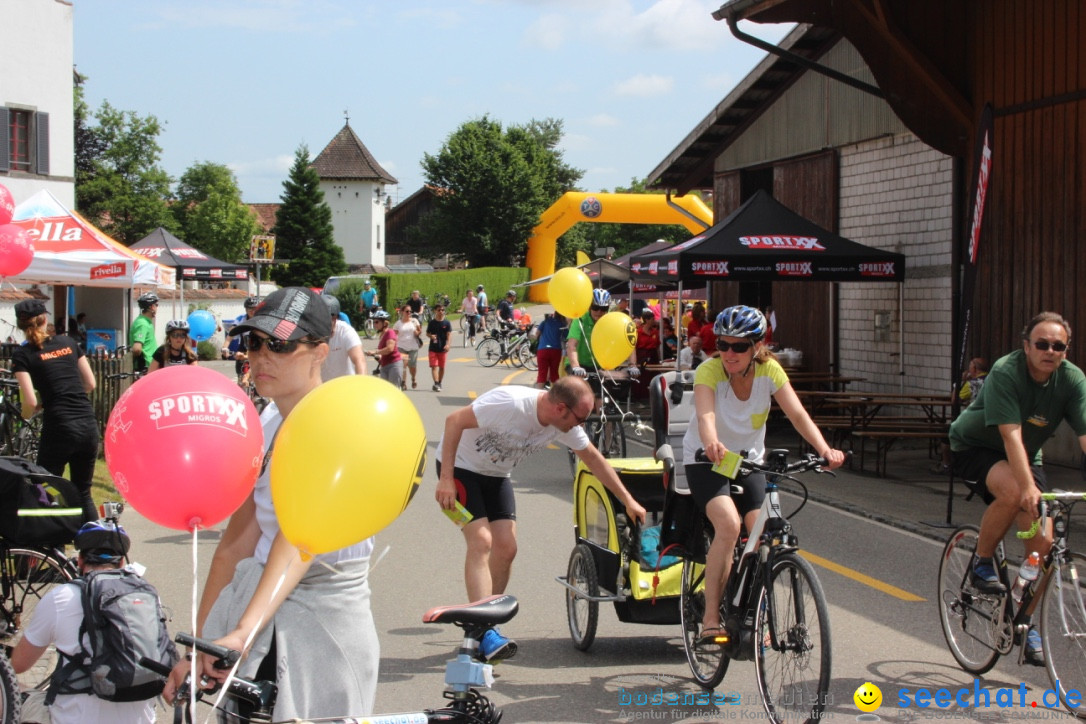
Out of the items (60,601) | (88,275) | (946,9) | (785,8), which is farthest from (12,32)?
(60,601)

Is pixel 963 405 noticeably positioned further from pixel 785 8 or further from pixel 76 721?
pixel 76 721

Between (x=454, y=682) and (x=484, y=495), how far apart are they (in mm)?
3344

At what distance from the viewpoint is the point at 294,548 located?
299 centimetres

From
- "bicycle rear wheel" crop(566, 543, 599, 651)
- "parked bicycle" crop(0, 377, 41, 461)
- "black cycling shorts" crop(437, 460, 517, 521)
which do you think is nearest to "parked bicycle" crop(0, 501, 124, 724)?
"black cycling shorts" crop(437, 460, 517, 521)

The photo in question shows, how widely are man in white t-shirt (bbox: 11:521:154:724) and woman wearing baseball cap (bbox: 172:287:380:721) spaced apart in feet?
4.15

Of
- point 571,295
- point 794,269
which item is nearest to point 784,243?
point 794,269

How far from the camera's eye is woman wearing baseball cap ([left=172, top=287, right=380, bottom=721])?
2.98 meters

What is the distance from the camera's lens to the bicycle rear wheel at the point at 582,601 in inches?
247

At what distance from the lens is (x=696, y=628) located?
5.75 metres

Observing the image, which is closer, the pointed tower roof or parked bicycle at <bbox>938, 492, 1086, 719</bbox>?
parked bicycle at <bbox>938, 492, 1086, 719</bbox>

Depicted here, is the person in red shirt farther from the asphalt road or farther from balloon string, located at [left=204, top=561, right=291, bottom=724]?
balloon string, located at [left=204, top=561, right=291, bottom=724]

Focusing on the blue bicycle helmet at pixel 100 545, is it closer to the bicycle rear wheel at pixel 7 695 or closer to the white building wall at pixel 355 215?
the bicycle rear wheel at pixel 7 695

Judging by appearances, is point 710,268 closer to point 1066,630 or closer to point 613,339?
point 613,339

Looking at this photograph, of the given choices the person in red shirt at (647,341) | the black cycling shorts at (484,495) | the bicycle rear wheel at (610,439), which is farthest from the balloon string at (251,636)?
the person in red shirt at (647,341)
